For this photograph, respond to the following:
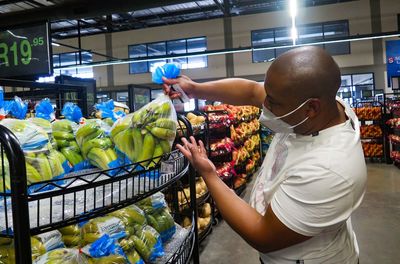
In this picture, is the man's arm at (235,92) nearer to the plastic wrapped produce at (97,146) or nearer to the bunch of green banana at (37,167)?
the plastic wrapped produce at (97,146)

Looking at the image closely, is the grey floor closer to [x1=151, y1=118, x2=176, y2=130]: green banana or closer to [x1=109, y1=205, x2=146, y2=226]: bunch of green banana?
[x1=109, y1=205, x2=146, y2=226]: bunch of green banana

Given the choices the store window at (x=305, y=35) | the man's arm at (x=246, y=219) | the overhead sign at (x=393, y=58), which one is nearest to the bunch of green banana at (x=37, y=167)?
the man's arm at (x=246, y=219)

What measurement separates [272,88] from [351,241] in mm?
683

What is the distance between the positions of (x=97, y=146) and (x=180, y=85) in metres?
0.40

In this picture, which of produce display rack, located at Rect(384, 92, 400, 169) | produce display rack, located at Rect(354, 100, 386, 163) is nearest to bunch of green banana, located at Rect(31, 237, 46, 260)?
produce display rack, located at Rect(384, 92, 400, 169)

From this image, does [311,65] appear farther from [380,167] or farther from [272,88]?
[380,167]

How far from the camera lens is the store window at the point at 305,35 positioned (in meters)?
12.5

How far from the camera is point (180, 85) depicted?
133cm

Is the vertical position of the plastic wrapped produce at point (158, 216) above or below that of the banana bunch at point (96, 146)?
below

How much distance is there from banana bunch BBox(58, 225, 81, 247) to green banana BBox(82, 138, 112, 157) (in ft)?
0.83

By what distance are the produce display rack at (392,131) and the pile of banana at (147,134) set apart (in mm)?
7771

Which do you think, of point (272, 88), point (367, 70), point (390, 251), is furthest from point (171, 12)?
point (272, 88)

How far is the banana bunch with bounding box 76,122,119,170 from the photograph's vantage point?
3.65 feet

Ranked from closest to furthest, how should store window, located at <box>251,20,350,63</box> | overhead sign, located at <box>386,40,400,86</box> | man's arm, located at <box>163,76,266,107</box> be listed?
man's arm, located at <box>163,76,266,107</box> < overhead sign, located at <box>386,40,400,86</box> < store window, located at <box>251,20,350,63</box>
